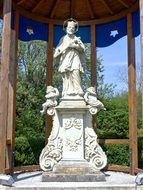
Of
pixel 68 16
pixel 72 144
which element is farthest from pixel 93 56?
pixel 72 144

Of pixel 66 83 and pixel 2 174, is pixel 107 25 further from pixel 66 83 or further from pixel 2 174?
pixel 2 174

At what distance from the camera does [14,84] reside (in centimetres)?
845

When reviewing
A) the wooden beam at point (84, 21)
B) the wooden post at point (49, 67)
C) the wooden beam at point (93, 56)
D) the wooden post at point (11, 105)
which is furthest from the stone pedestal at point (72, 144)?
the wooden beam at point (84, 21)

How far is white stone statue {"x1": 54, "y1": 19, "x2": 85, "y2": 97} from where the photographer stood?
297 inches

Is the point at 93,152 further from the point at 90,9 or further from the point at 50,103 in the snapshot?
the point at 90,9

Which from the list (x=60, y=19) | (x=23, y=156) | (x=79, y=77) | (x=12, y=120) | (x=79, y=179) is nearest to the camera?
(x=79, y=179)

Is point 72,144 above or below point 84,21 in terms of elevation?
below

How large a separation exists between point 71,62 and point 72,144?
6.40ft

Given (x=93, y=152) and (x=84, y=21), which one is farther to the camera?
(x=84, y=21)

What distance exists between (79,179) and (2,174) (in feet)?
5.42

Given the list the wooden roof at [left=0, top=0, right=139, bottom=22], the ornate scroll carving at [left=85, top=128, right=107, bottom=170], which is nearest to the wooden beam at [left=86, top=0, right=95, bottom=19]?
the wooden roof at [left=0, top=0, right=139, bottom=22]

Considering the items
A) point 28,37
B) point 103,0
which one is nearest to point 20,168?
point 28,37

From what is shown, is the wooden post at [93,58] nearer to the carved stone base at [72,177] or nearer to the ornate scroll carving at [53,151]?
the ornate scroll carving at [53,151]

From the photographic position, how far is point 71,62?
762 centimetres
